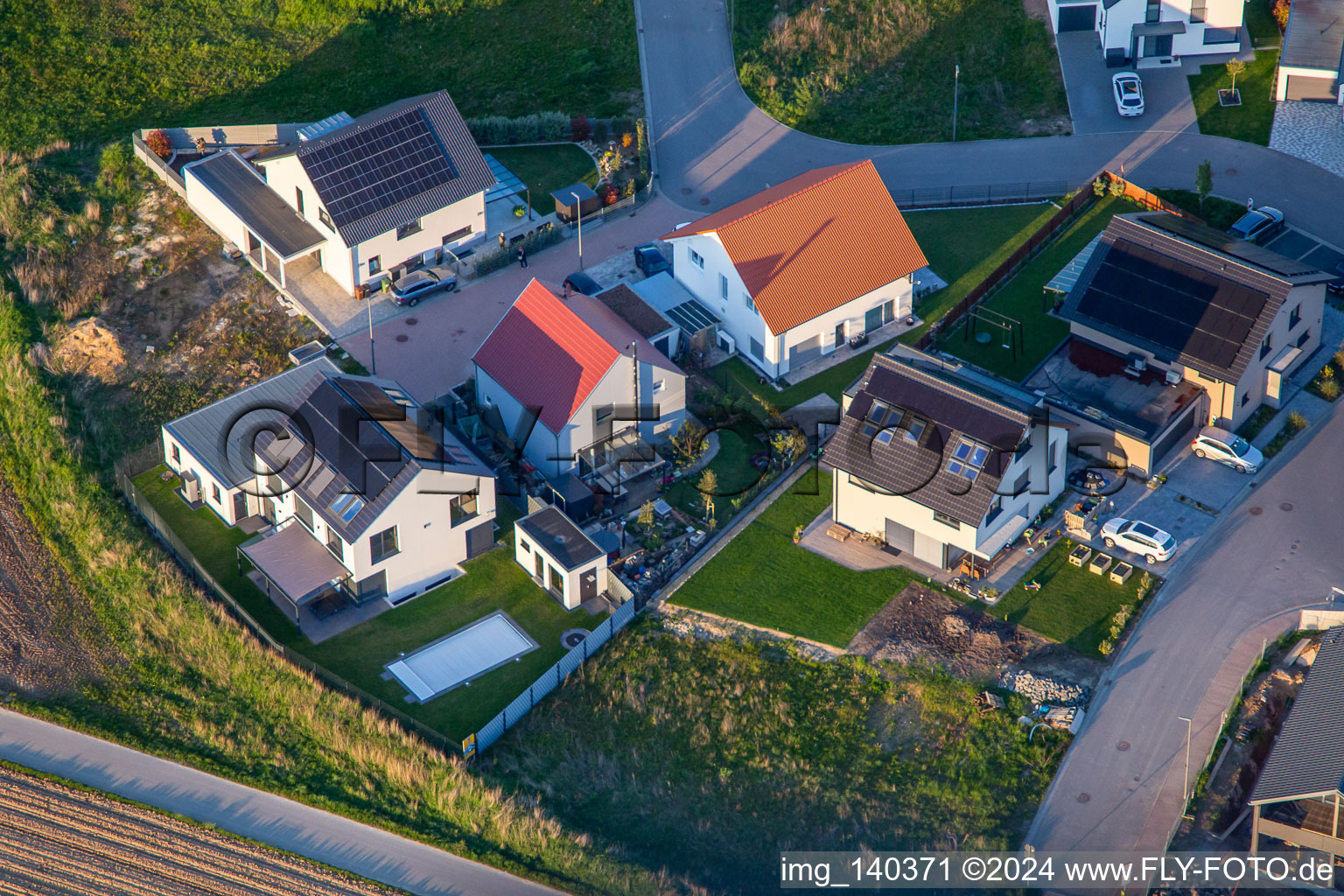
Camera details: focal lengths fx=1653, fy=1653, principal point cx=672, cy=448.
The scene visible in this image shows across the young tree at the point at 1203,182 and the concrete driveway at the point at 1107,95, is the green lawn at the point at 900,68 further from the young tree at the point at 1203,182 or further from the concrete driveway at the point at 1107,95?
the young tree at the point at 1203,182

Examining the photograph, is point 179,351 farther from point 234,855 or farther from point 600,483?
point 234,855

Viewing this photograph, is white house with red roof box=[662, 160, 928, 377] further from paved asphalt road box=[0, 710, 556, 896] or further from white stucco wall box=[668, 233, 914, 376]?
paved asphalt road box=[0, 710, 556, 896]

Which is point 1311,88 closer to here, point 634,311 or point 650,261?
point 650,261

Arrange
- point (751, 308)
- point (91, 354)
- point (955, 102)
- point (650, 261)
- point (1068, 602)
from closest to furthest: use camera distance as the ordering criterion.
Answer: point (1068, 602)
point (751, 308)
point (91, 354)
point (650, 261)
point (955, 102)

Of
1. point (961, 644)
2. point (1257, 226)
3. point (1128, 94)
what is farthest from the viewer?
point (1128, 94)

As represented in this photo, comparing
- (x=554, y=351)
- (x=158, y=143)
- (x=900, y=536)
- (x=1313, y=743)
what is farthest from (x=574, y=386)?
(x=158, y=143)

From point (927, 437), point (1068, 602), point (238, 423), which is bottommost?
point (1068, 602)

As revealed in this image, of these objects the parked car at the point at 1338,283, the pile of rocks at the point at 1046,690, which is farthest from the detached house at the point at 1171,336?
the pile of rocks at the point at 1046,690
